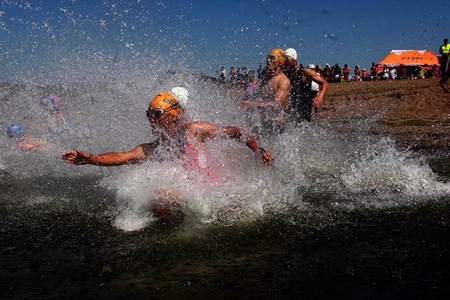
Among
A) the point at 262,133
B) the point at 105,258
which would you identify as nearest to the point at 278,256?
the point at 105,258

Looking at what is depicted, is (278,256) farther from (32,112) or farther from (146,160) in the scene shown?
(32,112)

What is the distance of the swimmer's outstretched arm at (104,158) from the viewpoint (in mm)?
4395

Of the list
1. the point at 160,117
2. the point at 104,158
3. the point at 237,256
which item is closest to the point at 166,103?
the point at 160,117

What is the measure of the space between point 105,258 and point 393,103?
19.7 meters

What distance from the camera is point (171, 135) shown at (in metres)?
5.07

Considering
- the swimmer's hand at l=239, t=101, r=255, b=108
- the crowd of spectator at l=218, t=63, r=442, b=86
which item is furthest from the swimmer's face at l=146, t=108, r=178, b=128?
the crowd of spectator at l=218, t=63, r=442, b=86

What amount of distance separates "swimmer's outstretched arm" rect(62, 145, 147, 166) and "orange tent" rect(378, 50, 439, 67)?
29281mm

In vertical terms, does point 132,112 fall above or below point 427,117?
above

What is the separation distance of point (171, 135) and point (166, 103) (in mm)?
354

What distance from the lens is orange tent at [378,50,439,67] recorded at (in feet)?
100

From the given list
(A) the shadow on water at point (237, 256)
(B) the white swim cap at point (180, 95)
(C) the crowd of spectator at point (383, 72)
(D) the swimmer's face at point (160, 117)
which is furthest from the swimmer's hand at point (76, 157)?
(C) the crowd of spectator at point (383, 72)

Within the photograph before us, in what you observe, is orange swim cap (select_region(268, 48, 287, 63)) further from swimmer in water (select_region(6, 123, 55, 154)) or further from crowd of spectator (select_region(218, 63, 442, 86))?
crowd of spectator (select_region(218, 63, 442, 86))

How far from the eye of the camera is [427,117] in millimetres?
17484

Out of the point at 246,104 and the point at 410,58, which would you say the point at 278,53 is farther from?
the point at 410,58
